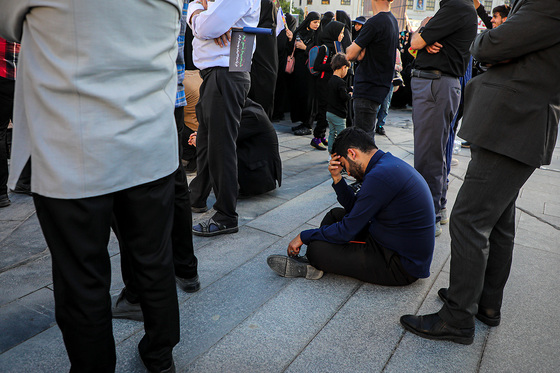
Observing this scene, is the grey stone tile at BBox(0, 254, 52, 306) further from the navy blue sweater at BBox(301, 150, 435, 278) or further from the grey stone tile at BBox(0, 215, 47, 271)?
the navy blue sweater at BBox(301, 150, 435, 278)

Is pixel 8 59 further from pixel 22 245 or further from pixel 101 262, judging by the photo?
pixel 101 262

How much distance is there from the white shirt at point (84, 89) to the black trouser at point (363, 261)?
1.47 meters

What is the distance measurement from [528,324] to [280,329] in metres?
1.30

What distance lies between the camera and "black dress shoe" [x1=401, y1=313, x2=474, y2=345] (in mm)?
2168

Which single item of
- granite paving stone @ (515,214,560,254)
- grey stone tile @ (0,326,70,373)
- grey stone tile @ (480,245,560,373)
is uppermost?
granite paving stone @ (515,214,560,254)

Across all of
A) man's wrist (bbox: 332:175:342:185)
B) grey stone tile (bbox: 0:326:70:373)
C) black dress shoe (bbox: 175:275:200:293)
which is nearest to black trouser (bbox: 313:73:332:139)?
man's wrist (bbox: 332:175:342:185)

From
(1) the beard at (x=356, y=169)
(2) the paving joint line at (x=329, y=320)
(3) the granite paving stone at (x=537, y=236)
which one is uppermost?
(1) the beard at (x=356, y=169)

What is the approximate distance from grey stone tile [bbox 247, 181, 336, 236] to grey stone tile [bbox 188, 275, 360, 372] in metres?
0.83

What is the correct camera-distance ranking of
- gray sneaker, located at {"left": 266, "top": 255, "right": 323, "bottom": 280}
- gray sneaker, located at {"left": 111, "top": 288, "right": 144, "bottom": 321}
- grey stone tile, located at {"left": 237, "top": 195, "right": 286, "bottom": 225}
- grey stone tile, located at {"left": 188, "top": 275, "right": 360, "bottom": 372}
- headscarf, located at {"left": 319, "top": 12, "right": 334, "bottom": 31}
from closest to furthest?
grey stone tile, located at {"left": 188, "top": 275, "right": 360, "bottom": 372} < gray sneaker, located at {"left": 111, "top": 288, "right": 144, "bottom": 321} < gray sneaker, located at {"left": 266, "top": 255, "right": 323, "bottom": 280} < grey stone tile, located at {"left": 237, "top": 195, "right": 286, "bottom": 225} < headscarf, located at {"left": 319, "top": 12, "right": 334, "bottom": 31}

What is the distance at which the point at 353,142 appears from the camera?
273 cm

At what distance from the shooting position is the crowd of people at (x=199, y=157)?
1.33m

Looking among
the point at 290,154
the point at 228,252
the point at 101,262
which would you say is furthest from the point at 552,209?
the point at 101,262

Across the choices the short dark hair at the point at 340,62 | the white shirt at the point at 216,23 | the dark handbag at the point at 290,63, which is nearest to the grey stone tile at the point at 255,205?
the white shirt at the point at 216,23

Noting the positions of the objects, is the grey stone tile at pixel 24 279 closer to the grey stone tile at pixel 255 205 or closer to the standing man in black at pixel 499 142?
the grey stone tile at pixel 255 205
